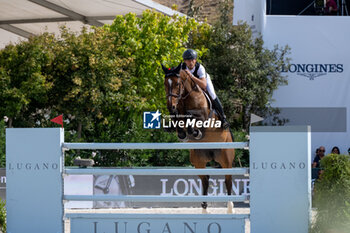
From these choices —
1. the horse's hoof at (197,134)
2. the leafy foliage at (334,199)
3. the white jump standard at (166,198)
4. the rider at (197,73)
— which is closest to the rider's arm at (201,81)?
the rider at (197,73)

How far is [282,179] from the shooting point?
4410 millimetres

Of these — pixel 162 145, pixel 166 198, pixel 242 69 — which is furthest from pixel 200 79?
pixel 242 69

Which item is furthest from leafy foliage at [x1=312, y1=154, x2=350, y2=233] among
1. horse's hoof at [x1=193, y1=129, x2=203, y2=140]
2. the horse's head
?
horse's hoof at [x1=193, y1=129, x2=203, y2=140]

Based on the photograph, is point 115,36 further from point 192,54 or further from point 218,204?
point 192,54

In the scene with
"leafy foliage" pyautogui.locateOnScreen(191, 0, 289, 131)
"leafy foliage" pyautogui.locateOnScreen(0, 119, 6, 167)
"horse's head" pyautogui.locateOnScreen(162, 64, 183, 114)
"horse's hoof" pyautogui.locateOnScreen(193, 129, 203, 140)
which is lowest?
"leafy foliage" pyautogui.locateOnScreen(0, 119, 6, 167)

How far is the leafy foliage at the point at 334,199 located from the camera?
14.3 ft

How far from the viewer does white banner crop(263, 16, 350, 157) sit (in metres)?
15.4

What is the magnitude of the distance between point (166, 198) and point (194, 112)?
248 cm

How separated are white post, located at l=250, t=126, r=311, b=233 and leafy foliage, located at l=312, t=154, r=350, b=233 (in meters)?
0.14

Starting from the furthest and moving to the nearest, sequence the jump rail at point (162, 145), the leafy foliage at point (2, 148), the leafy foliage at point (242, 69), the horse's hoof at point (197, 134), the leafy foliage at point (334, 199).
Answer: the leafy foliage at point (242, 69) < the leafy foliage at point (2, 148) < the horse's hoof at point (197, 134) < the jump rail at point (162, 145) < the leafy foliage at point (334, 199)

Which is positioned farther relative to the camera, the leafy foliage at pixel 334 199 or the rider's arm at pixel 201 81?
the rider's arm at pixel 201 81

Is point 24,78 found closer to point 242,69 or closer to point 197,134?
point 242,69

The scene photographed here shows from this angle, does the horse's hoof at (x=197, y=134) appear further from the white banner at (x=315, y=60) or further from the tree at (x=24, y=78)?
the white banner at (x=315, y=60)

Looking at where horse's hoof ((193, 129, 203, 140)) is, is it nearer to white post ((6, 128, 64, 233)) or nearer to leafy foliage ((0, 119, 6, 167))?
white post ((6, 128, 64, 233))
